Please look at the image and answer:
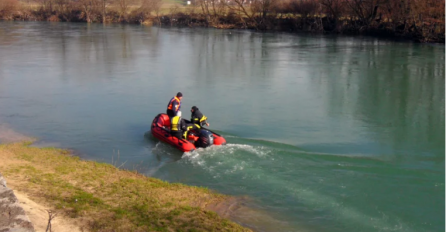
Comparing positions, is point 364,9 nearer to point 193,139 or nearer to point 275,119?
point 275,119

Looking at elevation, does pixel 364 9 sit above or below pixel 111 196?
above

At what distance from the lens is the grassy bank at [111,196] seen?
7188mm

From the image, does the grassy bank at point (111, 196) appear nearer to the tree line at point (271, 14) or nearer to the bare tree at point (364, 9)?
the tree line at point (271, 14)

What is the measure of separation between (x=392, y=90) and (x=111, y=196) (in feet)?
45.9

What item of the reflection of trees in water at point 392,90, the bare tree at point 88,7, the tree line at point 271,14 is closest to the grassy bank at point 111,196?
the reflection of trees in water at point 392,90

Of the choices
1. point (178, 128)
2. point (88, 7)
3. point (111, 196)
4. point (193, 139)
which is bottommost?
point (111, 196)

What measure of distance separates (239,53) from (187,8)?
28205mm

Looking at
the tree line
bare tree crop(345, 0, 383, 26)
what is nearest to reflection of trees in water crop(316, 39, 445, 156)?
the tree line

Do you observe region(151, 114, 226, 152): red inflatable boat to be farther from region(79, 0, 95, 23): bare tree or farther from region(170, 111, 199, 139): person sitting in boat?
region(79, 0, 95, 23): bare tree

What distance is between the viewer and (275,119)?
15.3 m

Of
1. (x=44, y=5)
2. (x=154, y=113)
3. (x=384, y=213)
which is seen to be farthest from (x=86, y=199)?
(x=44, y=5)

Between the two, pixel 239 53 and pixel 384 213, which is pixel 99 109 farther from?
pixel 239 53

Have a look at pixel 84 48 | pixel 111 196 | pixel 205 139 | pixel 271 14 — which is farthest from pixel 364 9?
pixel 111 196

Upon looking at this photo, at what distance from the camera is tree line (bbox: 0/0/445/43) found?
118 feet
